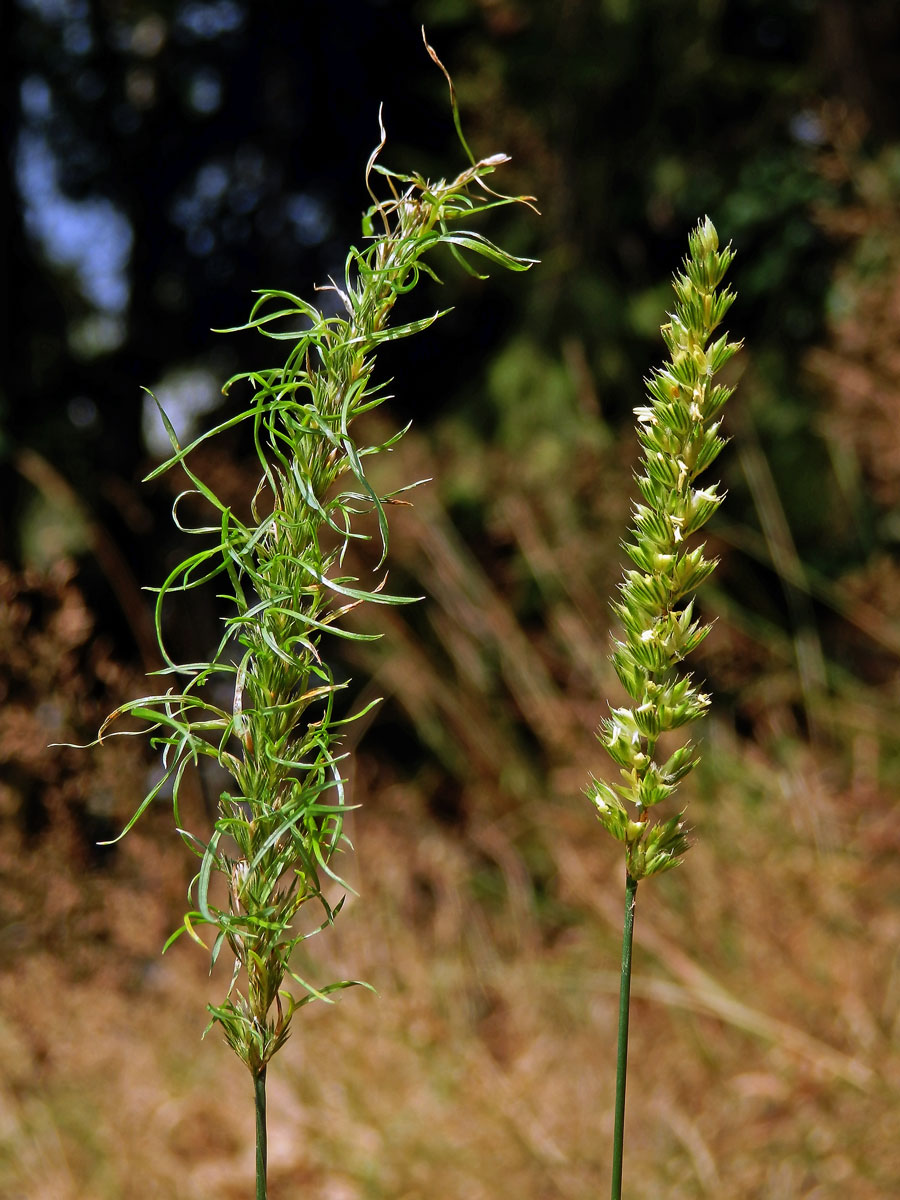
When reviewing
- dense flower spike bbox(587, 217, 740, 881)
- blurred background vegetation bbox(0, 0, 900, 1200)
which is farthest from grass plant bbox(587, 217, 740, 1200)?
blurred background vegetation bbox(0, 0, 900, 1200)

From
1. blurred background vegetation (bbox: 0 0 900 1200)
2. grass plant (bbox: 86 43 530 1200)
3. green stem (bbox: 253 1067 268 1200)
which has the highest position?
grass plant (bbox: 86 43 530 1200)

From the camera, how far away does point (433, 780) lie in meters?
3.78

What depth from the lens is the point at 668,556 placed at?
253 millimetres

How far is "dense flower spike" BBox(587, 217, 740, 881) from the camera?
9.8 inches

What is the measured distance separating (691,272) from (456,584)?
268 cm

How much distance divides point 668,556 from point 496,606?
259cm

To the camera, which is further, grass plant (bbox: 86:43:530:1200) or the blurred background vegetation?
the blurred background vegetation

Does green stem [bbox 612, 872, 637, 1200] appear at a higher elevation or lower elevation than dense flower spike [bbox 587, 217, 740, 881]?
lower

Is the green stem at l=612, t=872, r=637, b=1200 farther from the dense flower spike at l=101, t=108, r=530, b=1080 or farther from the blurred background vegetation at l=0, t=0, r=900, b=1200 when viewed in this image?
the blurred background vegetation at l=0, t=0, r=900, b=1200

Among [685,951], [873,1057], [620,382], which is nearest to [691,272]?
[873,1057]

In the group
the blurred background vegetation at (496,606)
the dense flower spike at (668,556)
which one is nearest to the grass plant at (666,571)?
the dense flower spike at (668,556)

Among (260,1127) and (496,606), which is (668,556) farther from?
(496,606)

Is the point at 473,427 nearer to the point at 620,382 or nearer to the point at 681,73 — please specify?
the point at 620,382

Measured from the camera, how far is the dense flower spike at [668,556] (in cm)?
25
